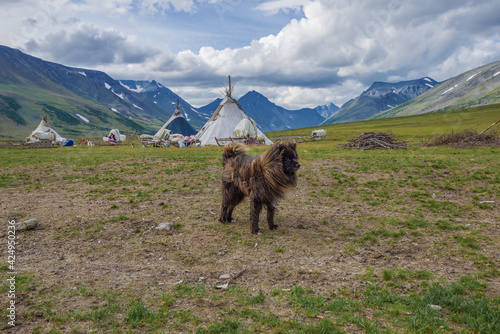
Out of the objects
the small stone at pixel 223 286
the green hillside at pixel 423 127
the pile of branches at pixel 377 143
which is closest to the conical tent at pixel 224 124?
the pile of branches at pixel 377 143

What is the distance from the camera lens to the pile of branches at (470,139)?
2512 cm

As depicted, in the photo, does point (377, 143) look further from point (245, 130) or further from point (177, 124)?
point (177, 124)

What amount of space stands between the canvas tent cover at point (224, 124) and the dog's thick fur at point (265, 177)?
33985 mm

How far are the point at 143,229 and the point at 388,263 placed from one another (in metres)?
6.55

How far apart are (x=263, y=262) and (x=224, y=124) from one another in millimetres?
38731

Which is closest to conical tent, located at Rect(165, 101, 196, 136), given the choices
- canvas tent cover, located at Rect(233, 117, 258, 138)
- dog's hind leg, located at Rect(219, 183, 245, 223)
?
canvas tent cover, located at Rect(233, 117, 258, 138)

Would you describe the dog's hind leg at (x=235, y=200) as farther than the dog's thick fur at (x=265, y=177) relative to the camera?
Yes

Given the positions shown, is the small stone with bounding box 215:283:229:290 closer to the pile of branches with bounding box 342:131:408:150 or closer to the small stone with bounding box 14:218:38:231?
the small stone with bounding box 14:218:38:231

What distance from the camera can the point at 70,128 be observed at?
16250 centimetres

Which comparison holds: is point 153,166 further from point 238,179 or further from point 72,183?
point 238,179

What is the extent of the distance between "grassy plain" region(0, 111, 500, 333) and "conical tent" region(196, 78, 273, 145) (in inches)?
1201

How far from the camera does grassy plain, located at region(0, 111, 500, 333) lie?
4199 millimetres

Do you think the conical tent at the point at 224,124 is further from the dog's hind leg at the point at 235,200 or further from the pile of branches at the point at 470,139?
the dog's hind leg at the point at 235,200

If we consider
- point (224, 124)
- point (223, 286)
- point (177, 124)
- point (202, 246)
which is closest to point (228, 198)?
point (202, 246)
